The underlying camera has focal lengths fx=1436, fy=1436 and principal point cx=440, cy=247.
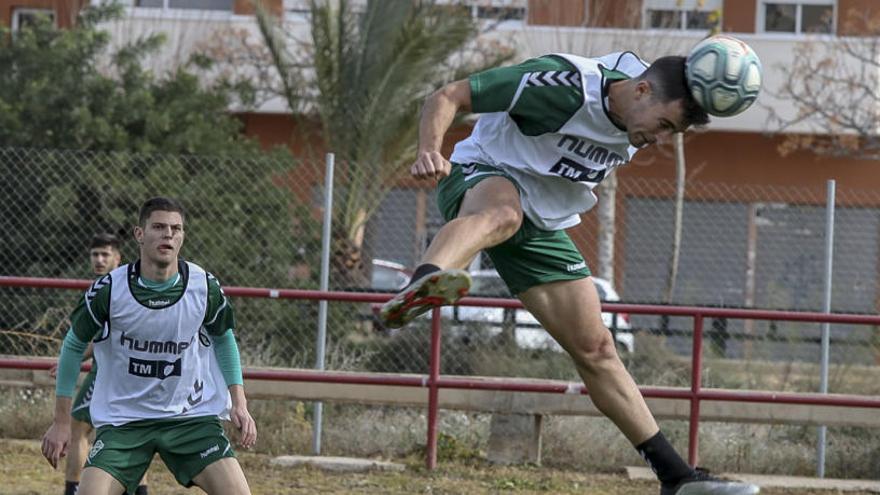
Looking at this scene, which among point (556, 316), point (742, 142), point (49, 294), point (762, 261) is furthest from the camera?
point (742, 142)

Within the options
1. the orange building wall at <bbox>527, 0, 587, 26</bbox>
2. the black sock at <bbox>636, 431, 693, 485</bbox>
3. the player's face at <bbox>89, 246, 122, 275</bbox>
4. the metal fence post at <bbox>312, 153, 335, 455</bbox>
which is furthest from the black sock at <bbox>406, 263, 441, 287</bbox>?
the orange building wall at <bbox>527, 0, 587, 26</bbox>

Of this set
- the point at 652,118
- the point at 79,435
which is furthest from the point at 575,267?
the point at 79,435

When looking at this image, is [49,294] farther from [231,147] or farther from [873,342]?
[873,342]

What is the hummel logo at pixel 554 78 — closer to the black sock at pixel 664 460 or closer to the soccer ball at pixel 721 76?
the soccer ball at pixel 721 76

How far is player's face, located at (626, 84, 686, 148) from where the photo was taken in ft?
17.1

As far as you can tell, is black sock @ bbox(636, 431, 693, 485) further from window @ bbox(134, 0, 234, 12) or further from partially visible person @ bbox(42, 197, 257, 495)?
window @ bbox(134, 0, 234, 12)

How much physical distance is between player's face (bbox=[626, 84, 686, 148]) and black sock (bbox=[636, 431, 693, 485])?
1284mm

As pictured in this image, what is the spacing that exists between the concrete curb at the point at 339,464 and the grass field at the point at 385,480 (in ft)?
0.23

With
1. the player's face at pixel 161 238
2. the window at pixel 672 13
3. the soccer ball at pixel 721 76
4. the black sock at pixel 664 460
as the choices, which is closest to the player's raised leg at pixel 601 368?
the black sock at pixel 664 460

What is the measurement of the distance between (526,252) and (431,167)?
2.86 feet

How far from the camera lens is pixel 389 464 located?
1046 centimetres

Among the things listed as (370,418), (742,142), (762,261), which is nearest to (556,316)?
(370,418)

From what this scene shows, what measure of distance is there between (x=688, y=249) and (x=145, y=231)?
15.0 metres

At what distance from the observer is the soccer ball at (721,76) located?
5.07 m
